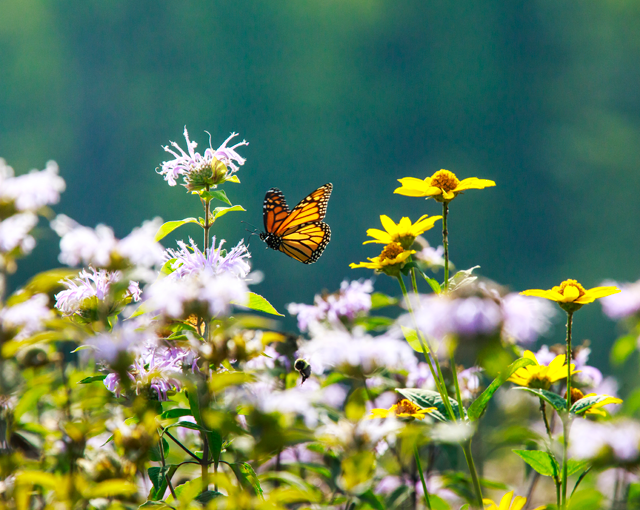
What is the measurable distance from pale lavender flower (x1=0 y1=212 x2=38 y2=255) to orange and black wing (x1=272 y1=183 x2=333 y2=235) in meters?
1.14

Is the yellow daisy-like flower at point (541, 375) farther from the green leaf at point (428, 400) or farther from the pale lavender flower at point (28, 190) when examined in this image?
the pale lavender flower at point (28, 190)

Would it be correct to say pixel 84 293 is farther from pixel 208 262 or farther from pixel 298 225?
→ pixel 298 225

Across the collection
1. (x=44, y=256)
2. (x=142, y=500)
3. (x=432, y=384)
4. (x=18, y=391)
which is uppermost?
(x=44, y=256)

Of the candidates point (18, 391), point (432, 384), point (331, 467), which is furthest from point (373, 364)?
point (432, 384)

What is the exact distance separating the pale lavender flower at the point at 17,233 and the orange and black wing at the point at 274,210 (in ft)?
3.60

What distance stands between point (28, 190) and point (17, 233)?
0.08 m

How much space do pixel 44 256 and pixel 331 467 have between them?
4.74m

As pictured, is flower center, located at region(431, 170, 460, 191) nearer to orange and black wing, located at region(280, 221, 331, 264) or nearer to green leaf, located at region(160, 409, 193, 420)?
green leaf, located at region(160, 409, 193, 420)

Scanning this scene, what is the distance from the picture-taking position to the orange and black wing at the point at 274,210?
1.65m

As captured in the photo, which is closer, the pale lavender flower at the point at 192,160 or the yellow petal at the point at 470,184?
the yellow petal at the point at 470,184

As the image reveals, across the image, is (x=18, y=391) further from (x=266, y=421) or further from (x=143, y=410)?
(x=266, y=421)

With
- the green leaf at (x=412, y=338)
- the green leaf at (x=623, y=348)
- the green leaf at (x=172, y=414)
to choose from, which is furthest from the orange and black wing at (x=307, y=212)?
the green leaf at (x=623, y=348)

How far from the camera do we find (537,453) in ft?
2.16

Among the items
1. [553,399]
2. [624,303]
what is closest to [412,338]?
[553,399]
